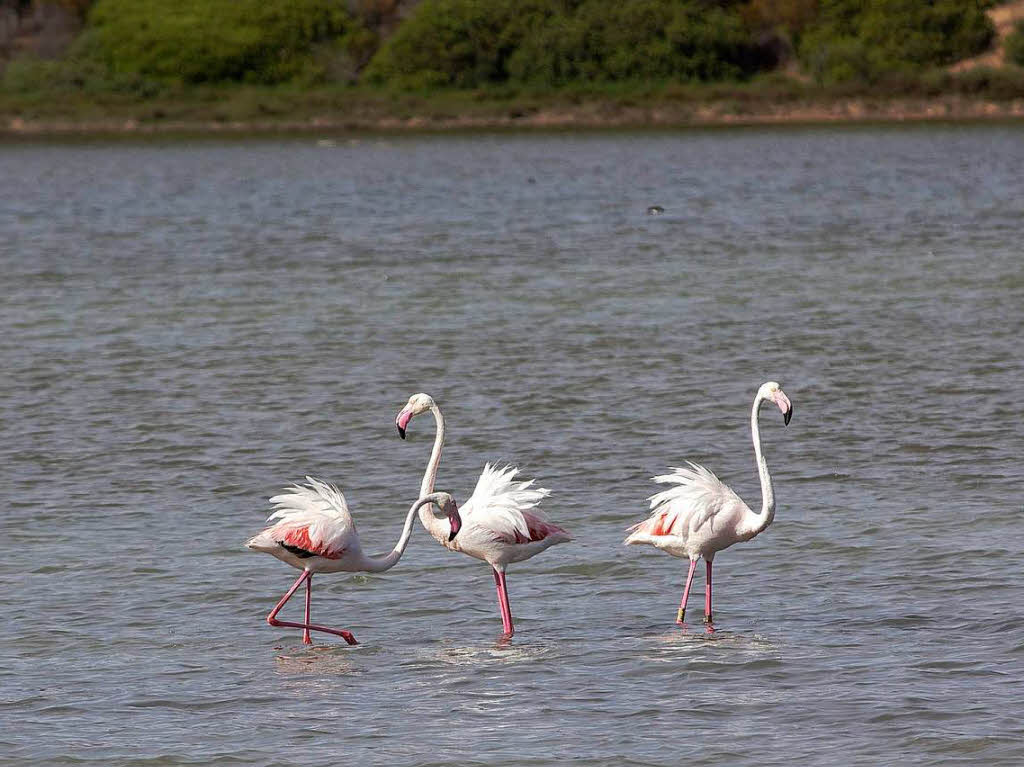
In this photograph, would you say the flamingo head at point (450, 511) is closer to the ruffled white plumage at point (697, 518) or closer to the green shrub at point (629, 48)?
the ruffled white plumage at point (697, 518)

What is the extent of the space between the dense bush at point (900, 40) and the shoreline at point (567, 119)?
372 cm

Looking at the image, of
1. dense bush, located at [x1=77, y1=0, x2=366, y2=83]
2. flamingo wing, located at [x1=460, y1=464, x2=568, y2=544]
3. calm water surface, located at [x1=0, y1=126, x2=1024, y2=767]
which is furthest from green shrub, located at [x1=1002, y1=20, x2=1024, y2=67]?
flamingo wing, located at [x1=460, y1=464, x2=568, y2=544]

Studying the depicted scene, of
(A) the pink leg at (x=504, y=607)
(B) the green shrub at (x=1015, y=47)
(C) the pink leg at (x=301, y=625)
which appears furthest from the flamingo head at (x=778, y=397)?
(B) the green shrub at (x=1015, y=47)

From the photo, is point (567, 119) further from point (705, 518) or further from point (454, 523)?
point (454, 523)

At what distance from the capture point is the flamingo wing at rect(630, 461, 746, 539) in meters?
9.19

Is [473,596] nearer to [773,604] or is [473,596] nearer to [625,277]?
[773,604]

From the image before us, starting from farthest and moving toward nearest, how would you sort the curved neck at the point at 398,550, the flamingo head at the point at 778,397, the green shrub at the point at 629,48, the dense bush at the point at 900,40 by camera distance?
the green shrub at the point at 629,48 → the dense bush at the point at 900,40 → the flamingo head at the point at 778,397 → the curved neck at the point at 398,550

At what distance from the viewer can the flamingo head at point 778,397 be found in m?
9.07

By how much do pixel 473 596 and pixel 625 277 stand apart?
15.1 m

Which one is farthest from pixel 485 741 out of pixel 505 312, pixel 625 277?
pixel 625 277

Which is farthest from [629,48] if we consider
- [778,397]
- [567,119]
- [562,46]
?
[778,397]

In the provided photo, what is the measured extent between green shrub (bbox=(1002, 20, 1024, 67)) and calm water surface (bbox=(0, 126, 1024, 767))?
63822 mm

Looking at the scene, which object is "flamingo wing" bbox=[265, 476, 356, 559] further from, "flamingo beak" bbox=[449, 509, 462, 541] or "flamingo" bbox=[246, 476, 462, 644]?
"flamingo beak" bbox=[449, 509, 462, 541]

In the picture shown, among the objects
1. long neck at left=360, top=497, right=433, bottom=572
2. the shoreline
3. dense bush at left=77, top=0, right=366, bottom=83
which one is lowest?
the shoreline
